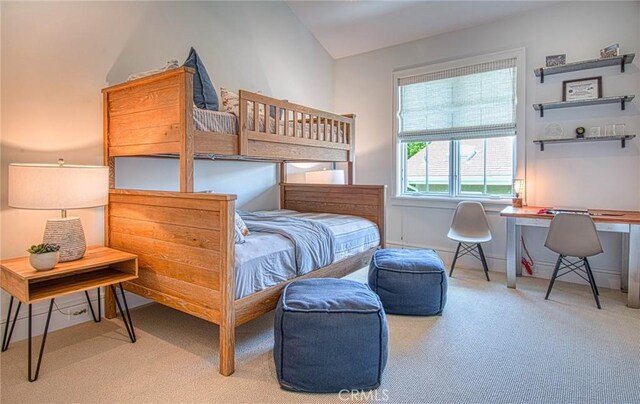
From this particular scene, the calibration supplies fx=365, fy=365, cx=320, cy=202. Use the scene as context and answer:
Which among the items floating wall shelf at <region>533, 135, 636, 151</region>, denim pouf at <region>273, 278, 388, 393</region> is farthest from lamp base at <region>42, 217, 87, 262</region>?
floating wall shelf at <region>533, 135, 636, 151</region>

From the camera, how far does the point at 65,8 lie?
246cm

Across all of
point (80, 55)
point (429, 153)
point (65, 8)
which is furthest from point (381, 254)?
point (65, 8)

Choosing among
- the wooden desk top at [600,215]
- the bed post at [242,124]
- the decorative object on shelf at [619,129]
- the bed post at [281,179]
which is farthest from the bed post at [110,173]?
the decorative object on shelf at [619,129]

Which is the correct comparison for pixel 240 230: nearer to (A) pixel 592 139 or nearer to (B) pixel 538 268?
(B) pixel 538 268

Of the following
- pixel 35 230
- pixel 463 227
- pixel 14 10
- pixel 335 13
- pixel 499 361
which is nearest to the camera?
pixel 499 361

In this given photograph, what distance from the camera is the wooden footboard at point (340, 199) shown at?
3.62m

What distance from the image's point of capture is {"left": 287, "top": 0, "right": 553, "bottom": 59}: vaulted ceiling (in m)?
Answer: 3.73

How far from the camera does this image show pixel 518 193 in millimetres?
3709

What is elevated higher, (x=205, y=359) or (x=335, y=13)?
(x=335, y=13)

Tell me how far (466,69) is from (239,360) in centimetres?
371

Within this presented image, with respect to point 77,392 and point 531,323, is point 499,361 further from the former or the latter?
point 77,392

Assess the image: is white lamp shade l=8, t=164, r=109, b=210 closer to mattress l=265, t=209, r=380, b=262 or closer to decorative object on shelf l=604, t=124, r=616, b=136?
mattress l=265, t=209, r=380, b=262

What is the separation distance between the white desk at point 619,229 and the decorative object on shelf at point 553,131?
28.0 inches

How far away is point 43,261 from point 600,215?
396 cm
